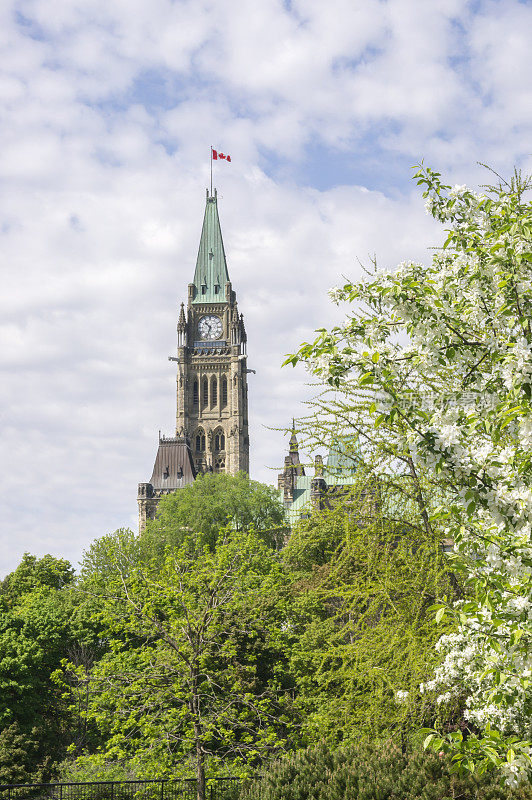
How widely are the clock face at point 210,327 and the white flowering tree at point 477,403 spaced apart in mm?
103666

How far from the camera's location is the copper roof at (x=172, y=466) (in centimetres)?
9653

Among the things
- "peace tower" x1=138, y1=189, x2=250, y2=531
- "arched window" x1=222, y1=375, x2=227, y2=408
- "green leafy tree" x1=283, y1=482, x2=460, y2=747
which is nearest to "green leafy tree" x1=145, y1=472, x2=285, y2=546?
"peace tower" x1=138, y1=189, x2=250, y2=531

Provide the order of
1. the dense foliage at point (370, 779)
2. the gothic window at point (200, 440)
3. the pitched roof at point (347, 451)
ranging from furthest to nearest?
the gothic window at point (200, 440)
the pitched roof at point (347, 451)
the dense foliage at point (370, 779)

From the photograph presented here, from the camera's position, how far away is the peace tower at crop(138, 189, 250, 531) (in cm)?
10350

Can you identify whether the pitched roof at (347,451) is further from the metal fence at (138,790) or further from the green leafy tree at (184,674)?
the metal fence at (138,790)

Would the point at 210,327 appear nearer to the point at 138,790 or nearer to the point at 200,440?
the point at 200,440

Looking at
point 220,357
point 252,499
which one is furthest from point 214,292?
point 252,499

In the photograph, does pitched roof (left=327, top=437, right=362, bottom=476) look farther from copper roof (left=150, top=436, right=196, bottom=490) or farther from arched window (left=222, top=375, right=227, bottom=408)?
arched window (left=222, top=375, right=227, bottom=408)

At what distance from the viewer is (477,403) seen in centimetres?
759

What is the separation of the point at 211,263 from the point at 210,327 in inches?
412

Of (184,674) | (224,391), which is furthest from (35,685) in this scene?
(224,391)

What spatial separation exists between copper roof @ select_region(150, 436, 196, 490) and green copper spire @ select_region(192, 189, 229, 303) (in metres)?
24.7

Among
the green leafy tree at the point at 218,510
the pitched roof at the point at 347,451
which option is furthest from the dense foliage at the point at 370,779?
the green leafy tree at the point at 218,510

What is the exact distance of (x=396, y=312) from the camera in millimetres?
7656
